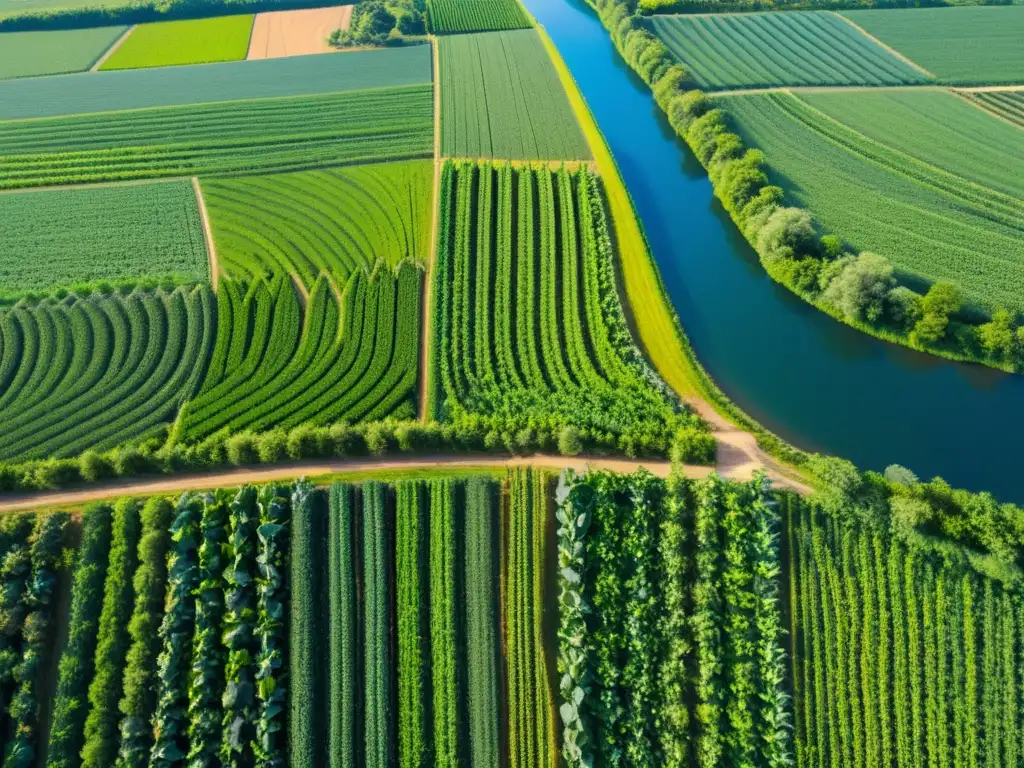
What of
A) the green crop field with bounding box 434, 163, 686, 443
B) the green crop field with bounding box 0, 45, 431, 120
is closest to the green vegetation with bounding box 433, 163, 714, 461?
the green crop field with bounding box 434, 163, 686, 443

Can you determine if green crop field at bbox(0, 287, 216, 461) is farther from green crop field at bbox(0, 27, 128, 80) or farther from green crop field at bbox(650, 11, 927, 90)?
green crop field at bbox(650, 11, 927, 90)

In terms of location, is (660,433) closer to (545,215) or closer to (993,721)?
(993,721)

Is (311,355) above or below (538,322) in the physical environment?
below

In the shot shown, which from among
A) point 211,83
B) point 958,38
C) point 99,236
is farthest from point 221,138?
point 958,38

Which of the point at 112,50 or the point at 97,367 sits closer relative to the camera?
the point at 97,367

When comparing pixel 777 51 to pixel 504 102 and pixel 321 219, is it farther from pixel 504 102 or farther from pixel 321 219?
pixel 321 219

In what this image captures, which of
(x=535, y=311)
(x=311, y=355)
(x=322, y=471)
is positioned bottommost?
(x=322, y=471)
